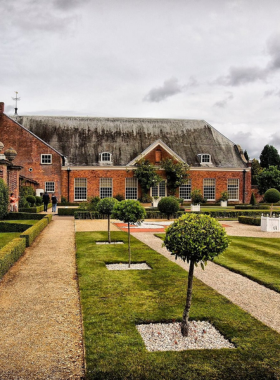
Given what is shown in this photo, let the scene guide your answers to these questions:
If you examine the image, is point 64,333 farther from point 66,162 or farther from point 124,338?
point 66,162

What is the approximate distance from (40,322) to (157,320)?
191 cm

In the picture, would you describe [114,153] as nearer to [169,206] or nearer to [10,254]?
[169,206]

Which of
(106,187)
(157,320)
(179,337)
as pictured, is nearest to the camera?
(179,337)

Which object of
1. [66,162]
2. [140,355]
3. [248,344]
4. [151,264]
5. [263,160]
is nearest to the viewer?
[140,355]

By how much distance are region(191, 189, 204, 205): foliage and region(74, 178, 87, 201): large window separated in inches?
440

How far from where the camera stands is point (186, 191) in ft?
132

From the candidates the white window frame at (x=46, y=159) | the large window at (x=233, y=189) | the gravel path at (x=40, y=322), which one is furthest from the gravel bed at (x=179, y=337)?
the large window at (x=233, y=189)

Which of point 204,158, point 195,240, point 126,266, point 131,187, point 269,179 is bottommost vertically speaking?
point 126,266

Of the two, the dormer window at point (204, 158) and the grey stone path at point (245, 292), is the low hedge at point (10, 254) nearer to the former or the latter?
the grey stone path at point (245, 292)

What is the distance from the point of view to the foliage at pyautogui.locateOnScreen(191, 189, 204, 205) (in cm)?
3762

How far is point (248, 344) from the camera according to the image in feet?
17.3

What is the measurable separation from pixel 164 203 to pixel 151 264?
14983 mm

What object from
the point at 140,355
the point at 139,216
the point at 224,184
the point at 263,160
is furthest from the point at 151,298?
the point at 263,160

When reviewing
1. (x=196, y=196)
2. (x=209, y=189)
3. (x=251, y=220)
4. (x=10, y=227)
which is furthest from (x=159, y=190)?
(x=10, y=227)
